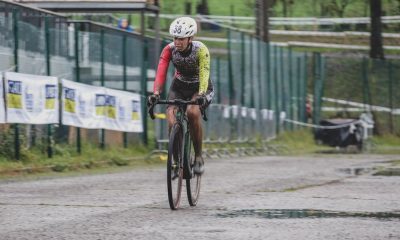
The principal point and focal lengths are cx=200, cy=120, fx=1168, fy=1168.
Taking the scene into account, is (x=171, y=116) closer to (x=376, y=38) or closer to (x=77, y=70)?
(x=77, y=70)

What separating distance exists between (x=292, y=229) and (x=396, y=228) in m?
0.94

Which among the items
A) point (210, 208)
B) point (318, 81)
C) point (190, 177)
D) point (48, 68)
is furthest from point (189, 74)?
point (318, 81)

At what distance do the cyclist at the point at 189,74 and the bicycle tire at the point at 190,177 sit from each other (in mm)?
66

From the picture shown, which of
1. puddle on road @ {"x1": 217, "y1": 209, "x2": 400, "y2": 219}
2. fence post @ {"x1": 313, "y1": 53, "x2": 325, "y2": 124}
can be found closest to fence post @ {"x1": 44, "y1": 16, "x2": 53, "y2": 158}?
puddle on road @ {"x1": 217, "y1": 209, "x2": 400, "y2": 219}

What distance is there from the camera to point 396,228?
1034 cm

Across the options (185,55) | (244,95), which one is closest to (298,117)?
(244,95)

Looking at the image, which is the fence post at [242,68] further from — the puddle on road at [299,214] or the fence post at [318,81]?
the puddle on road at [299,214]

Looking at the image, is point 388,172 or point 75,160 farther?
point 75,160

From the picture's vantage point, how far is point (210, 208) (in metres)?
12.3

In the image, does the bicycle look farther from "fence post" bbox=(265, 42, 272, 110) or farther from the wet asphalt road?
"fence post" bbox=(265, 42, 272, 110)

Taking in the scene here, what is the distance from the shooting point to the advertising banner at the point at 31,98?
62.2ft

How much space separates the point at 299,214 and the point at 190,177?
1.44 metres

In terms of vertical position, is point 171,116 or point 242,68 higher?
point 242,68

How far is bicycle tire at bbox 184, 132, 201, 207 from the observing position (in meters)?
12.4
